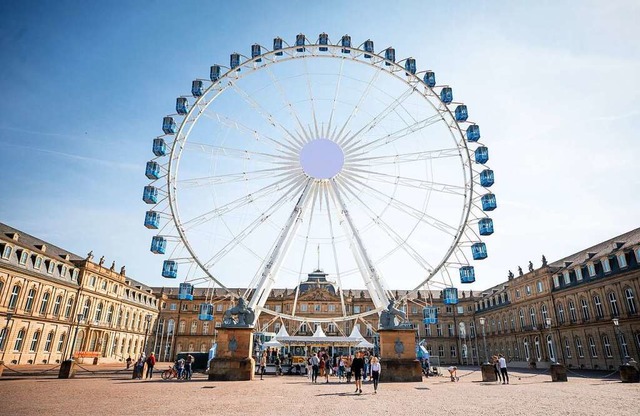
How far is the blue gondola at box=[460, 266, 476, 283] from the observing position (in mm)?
29125

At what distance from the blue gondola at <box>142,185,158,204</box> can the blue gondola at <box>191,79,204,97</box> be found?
801 cm

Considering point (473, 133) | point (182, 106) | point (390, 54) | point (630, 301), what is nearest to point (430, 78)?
point (390, 54)

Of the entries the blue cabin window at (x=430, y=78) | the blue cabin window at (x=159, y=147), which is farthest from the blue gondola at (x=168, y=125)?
the blue cabin window at (x=430, y=78)

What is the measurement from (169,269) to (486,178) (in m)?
25.2

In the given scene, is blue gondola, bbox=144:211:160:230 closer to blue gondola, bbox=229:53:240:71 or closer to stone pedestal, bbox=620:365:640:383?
blue gondola, bbox=229:53:240:71

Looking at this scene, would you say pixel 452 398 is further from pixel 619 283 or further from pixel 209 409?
pixel 619 283

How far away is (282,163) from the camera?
2973 centimetres

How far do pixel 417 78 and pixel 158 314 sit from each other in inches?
3066

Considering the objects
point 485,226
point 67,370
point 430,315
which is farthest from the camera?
point 485,226

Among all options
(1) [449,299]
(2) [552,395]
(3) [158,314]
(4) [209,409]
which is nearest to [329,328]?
(3) [158,314]

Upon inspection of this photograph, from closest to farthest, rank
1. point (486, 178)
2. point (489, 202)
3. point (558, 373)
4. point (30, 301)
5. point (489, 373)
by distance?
point (558, 373), point (489, 373), point (489, 202), point (486, 178), point (30, 301)

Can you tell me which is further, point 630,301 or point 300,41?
point 630,301

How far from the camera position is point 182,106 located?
2986cm

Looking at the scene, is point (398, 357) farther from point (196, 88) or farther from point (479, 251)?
point (196, 88)
